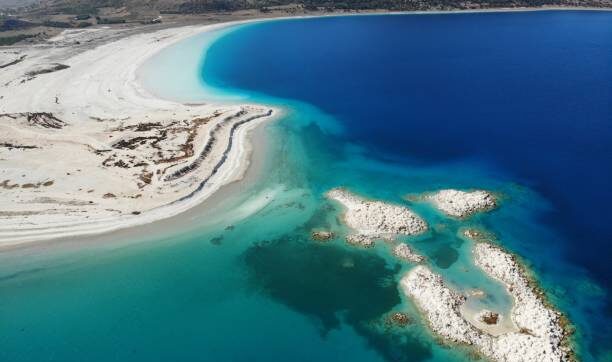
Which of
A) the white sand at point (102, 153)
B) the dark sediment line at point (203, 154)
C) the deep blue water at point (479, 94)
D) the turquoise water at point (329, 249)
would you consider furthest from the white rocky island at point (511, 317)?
the dark sediment line at point (203, 154)

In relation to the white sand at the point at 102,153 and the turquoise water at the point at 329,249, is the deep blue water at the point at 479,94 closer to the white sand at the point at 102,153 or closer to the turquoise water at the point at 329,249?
the turquoise water at the point at 329,249

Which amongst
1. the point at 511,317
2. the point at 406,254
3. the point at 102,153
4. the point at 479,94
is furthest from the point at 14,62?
the point at 511,317

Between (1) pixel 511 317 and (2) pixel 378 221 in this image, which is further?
(2) pixel 378 221

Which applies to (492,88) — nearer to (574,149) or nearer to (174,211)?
(574,149)

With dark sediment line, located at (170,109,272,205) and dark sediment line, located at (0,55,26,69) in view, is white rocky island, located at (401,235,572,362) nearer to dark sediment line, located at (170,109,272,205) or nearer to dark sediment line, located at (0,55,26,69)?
dark sediment line, located at (170,109,272,205)

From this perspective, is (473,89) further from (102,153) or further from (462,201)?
(102,153)

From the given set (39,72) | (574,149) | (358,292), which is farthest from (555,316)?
(39,72)
